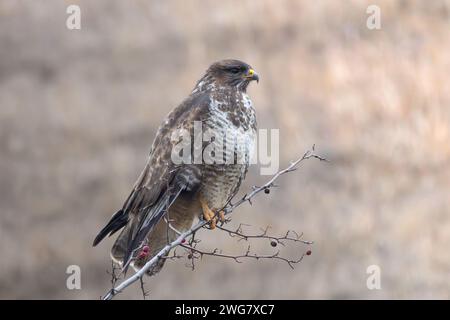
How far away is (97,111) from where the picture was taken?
9.87m

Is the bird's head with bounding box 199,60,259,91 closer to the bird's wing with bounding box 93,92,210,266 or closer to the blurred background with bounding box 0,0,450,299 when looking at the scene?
the bird's wing with bounding box 93,92,210,266

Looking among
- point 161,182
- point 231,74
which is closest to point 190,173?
point 161,182

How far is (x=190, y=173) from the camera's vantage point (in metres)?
4.60

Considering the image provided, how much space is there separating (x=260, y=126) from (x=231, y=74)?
4.75m

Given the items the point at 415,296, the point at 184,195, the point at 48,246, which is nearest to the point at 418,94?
the point at 415,296

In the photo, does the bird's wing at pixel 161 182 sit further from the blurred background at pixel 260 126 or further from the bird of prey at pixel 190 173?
the blurred background at pixel 260 126

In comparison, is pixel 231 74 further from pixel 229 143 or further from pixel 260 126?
pixel 260 126

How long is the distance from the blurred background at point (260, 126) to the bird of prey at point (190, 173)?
470cm

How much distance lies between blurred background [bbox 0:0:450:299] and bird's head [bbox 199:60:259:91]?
15.1ft

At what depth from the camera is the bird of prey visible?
14.6 feet

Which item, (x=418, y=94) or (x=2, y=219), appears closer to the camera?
(x=2, y=219)

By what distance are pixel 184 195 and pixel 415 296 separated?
5923 millimetres

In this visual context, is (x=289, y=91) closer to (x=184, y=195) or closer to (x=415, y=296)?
(x=415, y=296)

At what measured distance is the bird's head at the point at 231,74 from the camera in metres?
4.98
